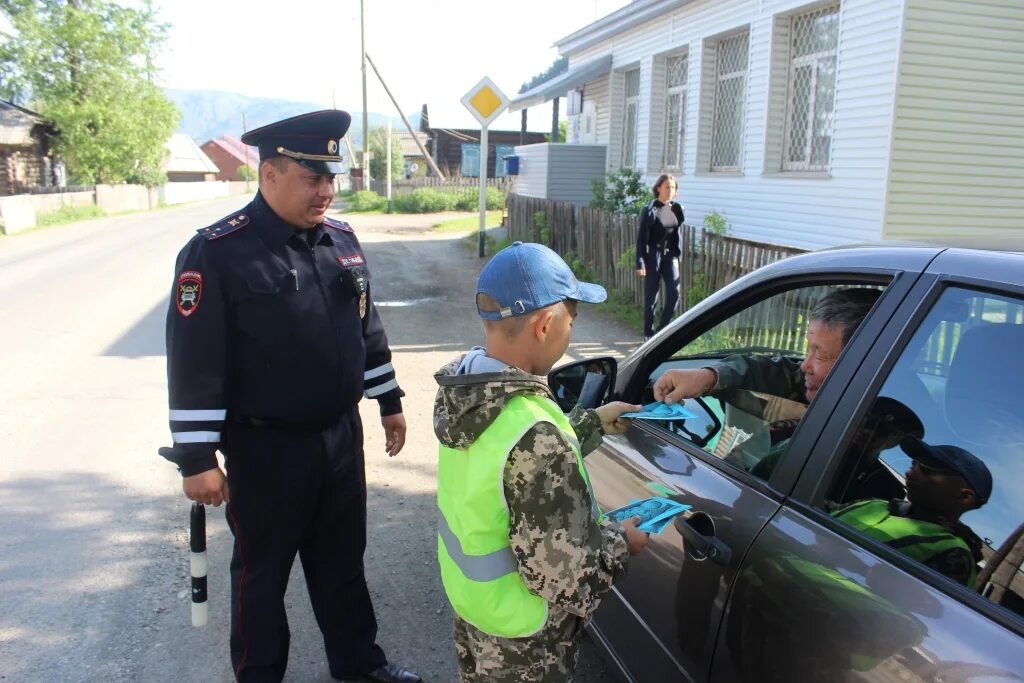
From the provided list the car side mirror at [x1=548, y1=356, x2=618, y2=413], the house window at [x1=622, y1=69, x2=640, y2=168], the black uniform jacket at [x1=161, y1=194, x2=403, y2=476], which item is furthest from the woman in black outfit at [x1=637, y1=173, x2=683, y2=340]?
the house window at [x1=622, y1=69, x2=640, y2=168]

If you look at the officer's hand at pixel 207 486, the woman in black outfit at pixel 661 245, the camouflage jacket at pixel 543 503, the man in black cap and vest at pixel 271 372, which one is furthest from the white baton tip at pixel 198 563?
the woman in black outfit at pixel 661 245

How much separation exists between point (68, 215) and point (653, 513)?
30.3m

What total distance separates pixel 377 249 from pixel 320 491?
15.9 m

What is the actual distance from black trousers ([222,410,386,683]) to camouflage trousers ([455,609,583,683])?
3.02ft

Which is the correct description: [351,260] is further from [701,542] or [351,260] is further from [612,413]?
[701,542]

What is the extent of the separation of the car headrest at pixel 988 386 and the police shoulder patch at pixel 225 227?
1999 millimetres

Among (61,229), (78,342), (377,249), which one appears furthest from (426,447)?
(61,229)

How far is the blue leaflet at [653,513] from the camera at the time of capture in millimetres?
1808

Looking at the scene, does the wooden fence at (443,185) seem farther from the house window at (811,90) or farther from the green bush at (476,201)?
the house window at (811,90)

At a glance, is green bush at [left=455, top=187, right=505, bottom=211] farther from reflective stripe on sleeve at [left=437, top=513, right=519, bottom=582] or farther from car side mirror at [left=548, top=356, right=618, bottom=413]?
reflective stripe on sleeve at [left=437, top=513, right=519, bottom=582]

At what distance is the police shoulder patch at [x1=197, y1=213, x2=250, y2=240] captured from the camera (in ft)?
7.93

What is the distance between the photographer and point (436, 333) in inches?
365

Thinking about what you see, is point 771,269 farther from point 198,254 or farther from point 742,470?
point 198,254

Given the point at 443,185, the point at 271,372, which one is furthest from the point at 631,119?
the point at 443,185
